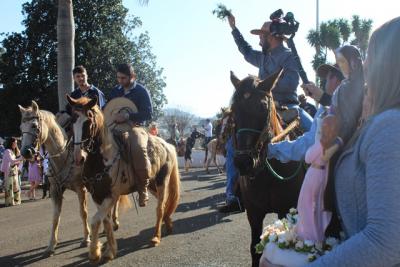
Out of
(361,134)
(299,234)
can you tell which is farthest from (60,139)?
(361,134)

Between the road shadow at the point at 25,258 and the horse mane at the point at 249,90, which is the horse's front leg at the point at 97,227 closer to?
the road shadow at the point at 25,258

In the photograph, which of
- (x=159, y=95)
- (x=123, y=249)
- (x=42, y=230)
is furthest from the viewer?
(x=159, y=95)

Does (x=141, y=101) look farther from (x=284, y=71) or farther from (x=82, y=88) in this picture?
(x=284, y=71)

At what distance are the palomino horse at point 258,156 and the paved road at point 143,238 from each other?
1.86 meters

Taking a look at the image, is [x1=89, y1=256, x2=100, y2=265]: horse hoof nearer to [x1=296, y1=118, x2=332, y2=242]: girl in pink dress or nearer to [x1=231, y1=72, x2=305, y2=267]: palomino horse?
[x1=231, y1=72, x2=305, y2=267]: palomino horse

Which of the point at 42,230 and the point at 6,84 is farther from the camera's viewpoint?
the point at 6,84

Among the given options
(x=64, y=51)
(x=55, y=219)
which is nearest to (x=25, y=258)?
(x=55, y=219)

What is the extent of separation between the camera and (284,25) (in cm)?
522

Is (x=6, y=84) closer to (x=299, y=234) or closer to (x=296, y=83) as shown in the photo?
(x=296, y=83)

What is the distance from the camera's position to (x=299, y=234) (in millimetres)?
1845

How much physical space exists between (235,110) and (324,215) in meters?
2.26

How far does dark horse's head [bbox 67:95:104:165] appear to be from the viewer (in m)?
5.65

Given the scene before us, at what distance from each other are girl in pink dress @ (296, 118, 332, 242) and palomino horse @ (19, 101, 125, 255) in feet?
19.0

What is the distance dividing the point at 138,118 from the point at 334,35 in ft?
122
